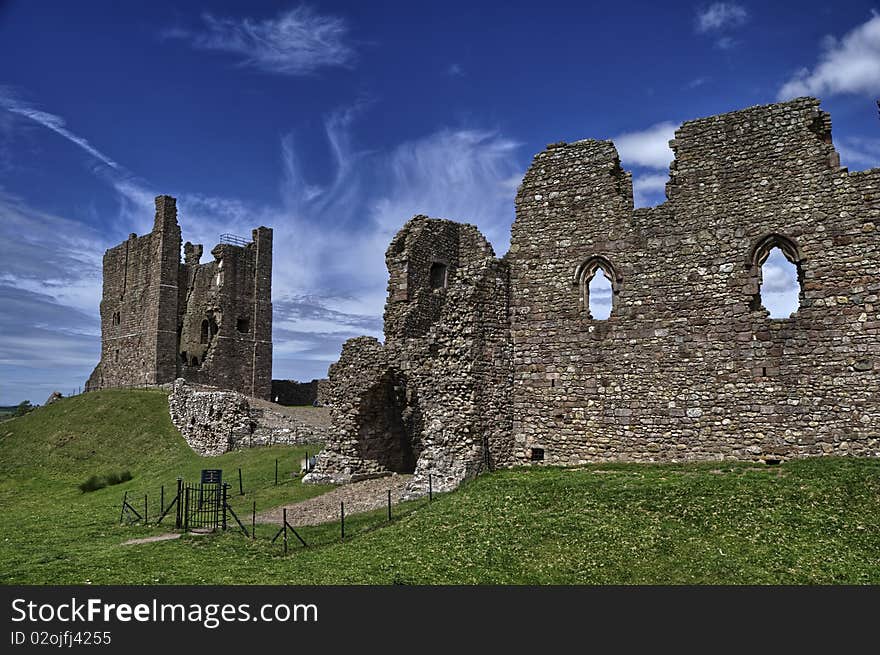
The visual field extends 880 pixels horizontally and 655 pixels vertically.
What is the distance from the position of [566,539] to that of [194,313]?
167 feet

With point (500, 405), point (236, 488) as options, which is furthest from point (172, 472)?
point (500, 405)

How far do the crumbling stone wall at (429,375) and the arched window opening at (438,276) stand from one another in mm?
53

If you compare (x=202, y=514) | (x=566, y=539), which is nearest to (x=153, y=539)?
(x=202, y=514)

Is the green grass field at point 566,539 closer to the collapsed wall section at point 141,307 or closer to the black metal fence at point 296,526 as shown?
the black metal fence at point 296,526

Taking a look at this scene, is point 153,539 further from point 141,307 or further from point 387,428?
point 141,307

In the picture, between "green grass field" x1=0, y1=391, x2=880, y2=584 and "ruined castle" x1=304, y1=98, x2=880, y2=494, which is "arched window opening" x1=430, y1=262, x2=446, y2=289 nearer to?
"ruined castle" x1=304, y1=98, x2=880, y2=494

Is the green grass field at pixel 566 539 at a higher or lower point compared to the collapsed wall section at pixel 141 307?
lower

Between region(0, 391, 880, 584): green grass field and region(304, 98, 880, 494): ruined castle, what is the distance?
3.88 ft

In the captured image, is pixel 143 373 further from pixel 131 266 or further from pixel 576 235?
pixel 576 235

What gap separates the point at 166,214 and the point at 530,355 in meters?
45.1

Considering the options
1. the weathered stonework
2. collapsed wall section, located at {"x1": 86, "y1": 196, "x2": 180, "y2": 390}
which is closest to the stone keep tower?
collapsed wall section, located at {"x1": 86, "y1": 196, "x2": 180, "y2": 390}

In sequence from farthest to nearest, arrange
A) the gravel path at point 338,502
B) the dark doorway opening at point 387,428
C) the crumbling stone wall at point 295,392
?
1. the crumbling stone wall at point 295,392
2. the dark doorway opening at point 387,428
3. the gravel path at point 338,502

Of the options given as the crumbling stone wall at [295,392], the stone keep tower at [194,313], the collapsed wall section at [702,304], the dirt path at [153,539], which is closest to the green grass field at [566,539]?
the dirt path at [153,539]

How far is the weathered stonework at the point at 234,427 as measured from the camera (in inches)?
1428
